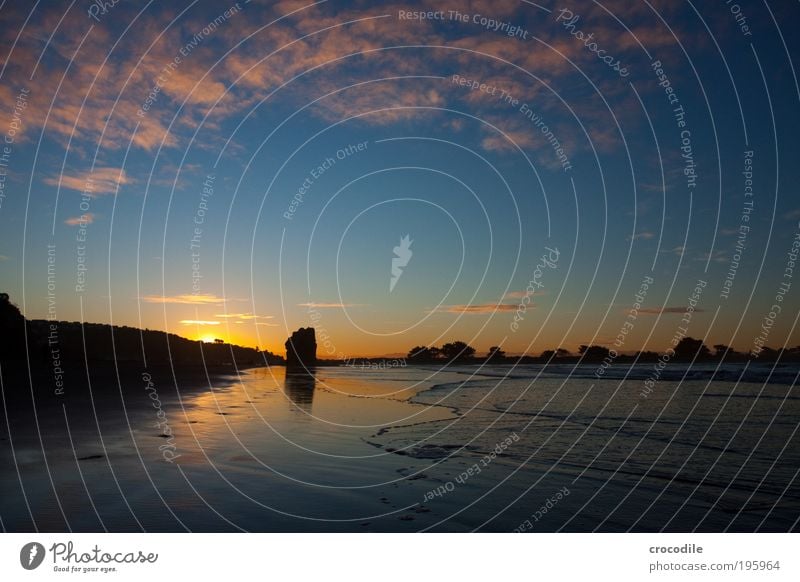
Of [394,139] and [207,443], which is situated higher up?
[394,139]

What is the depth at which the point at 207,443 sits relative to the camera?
13.9 meters

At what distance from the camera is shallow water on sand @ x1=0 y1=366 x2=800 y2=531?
862 centimetres
